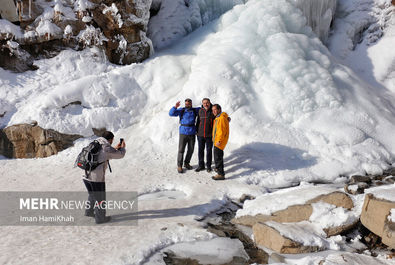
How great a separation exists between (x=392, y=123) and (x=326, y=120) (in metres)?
2.16

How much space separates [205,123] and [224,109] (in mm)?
1846

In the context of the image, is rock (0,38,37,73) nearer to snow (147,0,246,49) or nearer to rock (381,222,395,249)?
snow (147,0,246,49)

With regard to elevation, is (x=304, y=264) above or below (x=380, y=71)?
below

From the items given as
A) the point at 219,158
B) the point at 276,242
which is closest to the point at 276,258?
the point at 276,242

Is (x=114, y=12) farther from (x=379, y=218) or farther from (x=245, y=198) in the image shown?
(x=379, y=218)

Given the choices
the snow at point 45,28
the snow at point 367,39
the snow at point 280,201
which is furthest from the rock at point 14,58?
the snow at point 367,39

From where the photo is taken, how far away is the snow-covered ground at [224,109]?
7086 millimetres

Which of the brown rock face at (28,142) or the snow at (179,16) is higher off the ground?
the snow at (179,16)

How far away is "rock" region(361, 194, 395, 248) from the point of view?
166 inches

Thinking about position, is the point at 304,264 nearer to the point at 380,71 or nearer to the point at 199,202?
the point at 199,202

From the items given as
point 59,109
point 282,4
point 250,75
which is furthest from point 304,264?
point 282,4

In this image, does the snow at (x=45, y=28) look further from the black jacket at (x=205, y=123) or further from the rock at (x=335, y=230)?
the rock at (x=335, y=230)

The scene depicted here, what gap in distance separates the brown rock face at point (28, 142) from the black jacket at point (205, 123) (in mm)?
3974

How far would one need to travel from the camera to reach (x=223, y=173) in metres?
7.11
